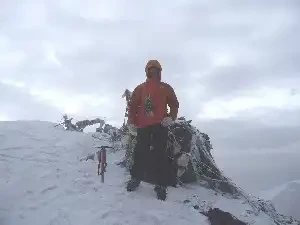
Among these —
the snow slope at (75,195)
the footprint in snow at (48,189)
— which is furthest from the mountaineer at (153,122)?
the footprint in snow at (48,189)

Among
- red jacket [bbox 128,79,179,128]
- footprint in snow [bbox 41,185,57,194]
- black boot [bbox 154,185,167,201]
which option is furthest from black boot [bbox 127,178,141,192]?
footprint in snow [bbox 41,185,57,194]

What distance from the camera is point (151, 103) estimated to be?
26.2 ft

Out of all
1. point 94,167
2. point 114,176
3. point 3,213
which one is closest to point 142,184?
point 114,176

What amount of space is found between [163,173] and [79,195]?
1.58 meters

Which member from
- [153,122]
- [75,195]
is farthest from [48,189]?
[153,122]

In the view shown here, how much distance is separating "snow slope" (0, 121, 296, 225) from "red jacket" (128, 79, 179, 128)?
1319 millimetres

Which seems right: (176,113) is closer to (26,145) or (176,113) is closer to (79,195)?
(79,195)

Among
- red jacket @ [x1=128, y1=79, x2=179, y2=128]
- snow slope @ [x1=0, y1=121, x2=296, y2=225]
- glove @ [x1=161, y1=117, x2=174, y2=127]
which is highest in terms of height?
red jacket @ [x1=128, y1=79, x2=179, y2=128]

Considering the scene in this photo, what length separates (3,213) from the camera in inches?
262

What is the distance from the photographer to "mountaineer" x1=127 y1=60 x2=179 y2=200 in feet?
25.7

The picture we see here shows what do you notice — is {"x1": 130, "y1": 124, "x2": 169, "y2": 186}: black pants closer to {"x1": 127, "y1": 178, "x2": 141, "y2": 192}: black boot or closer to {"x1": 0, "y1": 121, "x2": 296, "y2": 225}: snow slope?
{"x1": 127, "y1": 178, "x2": 141, "y2": 192}: black boot

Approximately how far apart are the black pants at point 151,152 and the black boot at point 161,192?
12 centimetres

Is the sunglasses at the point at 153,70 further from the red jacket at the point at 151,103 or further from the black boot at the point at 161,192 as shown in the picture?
the black boot at the point at 161,192

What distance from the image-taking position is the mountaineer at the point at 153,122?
7.84m
